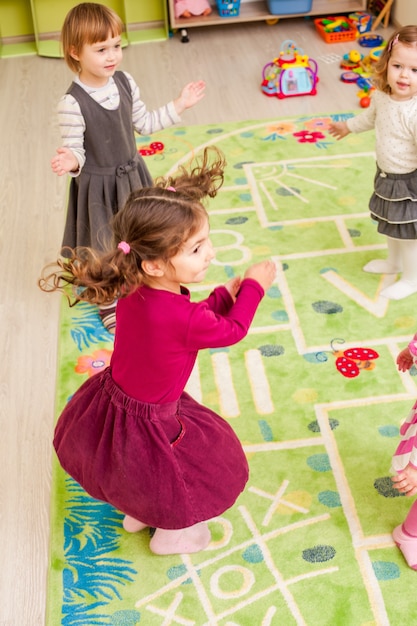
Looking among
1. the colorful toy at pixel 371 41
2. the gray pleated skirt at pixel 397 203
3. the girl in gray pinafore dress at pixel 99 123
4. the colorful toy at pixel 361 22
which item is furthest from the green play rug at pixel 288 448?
the colorful toy at pixel 361 22

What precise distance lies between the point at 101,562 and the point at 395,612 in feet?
2.08

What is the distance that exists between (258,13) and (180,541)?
3330 millimetres

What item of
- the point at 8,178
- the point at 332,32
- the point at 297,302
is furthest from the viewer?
the point at 332,32

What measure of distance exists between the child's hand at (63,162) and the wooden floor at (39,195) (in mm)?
545

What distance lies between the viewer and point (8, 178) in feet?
10.4

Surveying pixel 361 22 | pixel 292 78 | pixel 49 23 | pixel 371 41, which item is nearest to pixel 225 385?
pixel 292 78

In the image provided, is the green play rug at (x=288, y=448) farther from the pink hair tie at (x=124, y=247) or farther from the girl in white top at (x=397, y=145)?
the pink hair tie at (x=124, y=247)

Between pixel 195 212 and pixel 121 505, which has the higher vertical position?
pixel 195 212

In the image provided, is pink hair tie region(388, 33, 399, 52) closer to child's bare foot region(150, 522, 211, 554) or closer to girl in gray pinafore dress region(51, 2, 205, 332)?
girl in gray pinafore dress region(51, 2, 205, 332)

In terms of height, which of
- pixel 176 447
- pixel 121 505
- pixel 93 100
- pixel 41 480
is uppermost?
pixel 93 100

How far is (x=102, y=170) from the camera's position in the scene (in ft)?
7.35

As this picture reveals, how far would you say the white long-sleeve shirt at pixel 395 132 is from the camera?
2115 mm

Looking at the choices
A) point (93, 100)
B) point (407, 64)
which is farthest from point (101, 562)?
point (407, 64)

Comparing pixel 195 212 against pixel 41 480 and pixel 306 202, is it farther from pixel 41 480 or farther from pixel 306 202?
pixel 306 202
